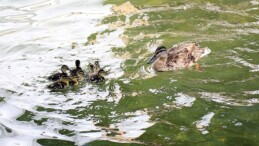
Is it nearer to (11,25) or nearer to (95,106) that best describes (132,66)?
(95,106)

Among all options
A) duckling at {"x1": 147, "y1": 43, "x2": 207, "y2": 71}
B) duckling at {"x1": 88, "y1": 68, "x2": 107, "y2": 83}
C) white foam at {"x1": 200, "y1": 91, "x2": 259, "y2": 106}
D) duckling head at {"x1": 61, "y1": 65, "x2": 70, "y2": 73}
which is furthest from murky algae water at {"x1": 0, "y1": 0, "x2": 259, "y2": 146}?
duckling head at {"x1": 61, "y1": 65, "x2": 70, "y2": 73}

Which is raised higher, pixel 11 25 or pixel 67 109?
pixel 11 25

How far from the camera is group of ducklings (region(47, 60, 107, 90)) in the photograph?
9.31 meters

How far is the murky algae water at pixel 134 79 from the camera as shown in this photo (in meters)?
7.39

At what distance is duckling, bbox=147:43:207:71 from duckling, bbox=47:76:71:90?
77.1 inches

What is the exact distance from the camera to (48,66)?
425 inches

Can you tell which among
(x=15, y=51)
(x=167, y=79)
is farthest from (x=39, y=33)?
(x=167, y=79)

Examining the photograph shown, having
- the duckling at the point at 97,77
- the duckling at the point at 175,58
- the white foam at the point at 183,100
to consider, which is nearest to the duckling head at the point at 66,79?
the duckling at the point at 97,77

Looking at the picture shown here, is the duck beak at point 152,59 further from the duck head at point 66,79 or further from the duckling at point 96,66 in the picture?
the duck head at point 66,79

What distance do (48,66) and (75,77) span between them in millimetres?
1506

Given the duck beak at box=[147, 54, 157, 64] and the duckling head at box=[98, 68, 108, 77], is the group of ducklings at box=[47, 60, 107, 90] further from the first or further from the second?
the duck beak at box=[147, 54, 157, 64]

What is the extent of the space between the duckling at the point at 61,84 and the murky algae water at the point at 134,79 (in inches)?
5.5

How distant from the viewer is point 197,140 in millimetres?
6918

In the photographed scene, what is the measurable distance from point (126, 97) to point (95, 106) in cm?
68
